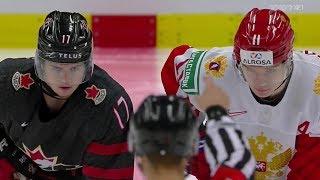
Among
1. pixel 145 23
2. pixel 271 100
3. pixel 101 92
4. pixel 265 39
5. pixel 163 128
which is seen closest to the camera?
pixel 163 128

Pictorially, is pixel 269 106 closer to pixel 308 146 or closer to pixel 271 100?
pixel 271 100

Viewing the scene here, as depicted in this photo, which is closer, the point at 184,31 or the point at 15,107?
the point at 15,107

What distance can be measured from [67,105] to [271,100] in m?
0.66

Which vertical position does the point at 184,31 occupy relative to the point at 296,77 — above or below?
below

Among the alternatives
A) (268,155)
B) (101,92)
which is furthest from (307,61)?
(101,92)

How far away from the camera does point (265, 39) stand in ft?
7.65

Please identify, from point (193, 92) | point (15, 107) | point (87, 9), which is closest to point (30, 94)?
point (15, 107)

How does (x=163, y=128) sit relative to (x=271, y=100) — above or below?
above

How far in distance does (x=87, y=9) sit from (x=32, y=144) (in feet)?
12.3

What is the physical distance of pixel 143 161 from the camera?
1.59 meters

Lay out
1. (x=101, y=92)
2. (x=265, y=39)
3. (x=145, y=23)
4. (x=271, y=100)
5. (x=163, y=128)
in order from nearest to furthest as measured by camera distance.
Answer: (x=163, y=128) < (x=265, y=39) < (x=101, y=92) < (x=271, y=100) < (x=145, y=23)

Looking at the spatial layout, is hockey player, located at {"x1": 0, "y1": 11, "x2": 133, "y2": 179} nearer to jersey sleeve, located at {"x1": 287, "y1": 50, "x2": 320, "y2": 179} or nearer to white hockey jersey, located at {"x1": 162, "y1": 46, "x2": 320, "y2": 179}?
white hockey jersey, located at {"x1": 162, "y1": 46, "x2": 320, "y2": 179}

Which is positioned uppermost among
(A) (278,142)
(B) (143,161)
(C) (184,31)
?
(B) (143,161)

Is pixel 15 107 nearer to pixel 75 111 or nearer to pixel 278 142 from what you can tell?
pixel 75 111
